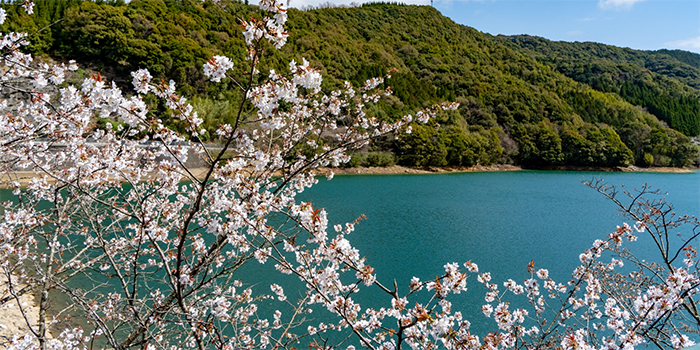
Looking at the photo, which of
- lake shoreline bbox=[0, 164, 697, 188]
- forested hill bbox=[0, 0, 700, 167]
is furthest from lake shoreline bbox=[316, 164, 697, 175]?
forested hill bbox=[0, 0, 700, 167]

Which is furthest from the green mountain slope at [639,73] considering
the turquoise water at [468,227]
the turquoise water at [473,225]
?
the turquoise water at [468,227]

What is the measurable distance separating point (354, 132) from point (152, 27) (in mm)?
35823

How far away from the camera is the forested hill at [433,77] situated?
29.4m

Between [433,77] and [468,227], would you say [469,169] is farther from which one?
[433,77]

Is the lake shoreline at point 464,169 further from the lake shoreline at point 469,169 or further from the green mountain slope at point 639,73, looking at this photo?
the green mountain slope at point 639,73

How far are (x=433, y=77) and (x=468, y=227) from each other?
43782mm

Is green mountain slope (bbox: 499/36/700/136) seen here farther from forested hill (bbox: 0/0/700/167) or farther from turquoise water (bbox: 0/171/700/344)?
turquoise water (bbox: 0/171/700/344)

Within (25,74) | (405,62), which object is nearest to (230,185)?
(25,74)

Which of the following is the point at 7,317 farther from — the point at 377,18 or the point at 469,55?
the point at 377,18

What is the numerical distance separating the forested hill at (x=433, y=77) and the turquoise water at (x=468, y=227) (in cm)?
413

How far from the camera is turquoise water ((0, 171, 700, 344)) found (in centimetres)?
806

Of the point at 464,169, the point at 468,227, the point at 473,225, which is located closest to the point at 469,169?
the point at 464,169

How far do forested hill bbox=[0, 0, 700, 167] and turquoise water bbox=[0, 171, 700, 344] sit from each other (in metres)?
4.13

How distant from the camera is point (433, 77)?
52.5m
